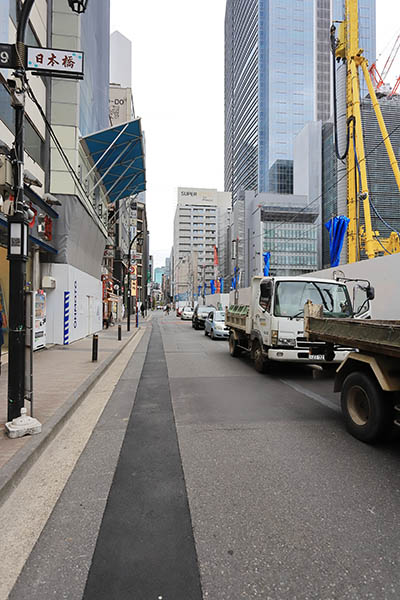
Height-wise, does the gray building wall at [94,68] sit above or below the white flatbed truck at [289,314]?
above

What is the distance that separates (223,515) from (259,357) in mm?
6791

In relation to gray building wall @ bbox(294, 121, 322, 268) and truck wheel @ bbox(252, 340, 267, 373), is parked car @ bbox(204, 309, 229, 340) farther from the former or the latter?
gray building wall @ bbox(294, 121, 322, 268)

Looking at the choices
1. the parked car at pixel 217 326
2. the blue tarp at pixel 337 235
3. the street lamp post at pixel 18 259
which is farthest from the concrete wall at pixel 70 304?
the blue tarp at pixel 337 235

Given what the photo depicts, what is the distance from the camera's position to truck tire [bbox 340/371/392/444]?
14.3 feet

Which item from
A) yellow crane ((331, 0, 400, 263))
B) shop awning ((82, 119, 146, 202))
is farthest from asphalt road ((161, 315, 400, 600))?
yellow crane ((331, 0, 400, 263))

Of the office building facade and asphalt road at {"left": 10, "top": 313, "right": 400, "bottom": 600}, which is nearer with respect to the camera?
asphalt road at {"left": 10, "top": 313, "right": 400, "bottom": 600}

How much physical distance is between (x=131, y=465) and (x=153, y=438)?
862 millimetres

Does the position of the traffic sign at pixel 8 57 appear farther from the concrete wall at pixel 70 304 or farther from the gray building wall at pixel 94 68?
the gray building wall at pixel 94 68

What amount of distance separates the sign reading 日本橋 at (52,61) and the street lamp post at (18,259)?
116mm

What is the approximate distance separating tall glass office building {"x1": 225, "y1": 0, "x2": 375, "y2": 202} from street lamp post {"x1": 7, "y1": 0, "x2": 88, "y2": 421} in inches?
5055

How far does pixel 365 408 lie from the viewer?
473 cm

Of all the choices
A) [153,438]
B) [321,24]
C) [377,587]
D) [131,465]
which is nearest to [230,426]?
[153,438]

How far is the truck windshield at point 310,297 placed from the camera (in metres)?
8.62

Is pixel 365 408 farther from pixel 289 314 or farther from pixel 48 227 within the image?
pixel 48 227
